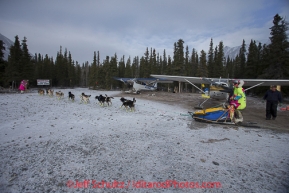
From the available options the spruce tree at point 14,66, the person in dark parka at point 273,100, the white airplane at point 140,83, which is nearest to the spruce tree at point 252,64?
the white airplane at point 140,83

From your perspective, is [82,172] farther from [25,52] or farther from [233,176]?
[25,52]

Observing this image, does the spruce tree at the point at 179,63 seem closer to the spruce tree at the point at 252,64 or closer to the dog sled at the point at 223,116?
the spruce tree at the point at 252,64

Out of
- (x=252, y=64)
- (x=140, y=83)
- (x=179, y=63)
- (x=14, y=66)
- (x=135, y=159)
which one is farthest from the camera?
(x=179, y=63)

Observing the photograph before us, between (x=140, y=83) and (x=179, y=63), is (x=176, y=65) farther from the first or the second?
(x=140, y=83)

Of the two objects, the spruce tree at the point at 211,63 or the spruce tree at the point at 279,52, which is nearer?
the spruce tree at the point at 279,52

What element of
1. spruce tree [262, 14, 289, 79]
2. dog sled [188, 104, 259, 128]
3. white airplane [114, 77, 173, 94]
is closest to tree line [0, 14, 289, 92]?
spruce tree [262, 14, 289, 79]

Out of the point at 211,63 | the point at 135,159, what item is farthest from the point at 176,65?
the point at 135,159

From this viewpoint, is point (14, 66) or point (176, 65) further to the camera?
point (176, 65)

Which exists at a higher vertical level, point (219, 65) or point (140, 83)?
point (219, 65)

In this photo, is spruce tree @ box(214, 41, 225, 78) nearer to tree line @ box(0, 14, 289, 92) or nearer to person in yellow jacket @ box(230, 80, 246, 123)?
tree line @ box(0, 14, 289, 92)

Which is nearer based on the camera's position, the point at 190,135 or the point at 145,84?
the point at 190,135

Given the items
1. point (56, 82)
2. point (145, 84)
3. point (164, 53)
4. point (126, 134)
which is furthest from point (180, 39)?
point (56, 82)

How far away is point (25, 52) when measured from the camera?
1325 inches

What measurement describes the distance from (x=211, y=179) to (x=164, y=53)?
205ft
